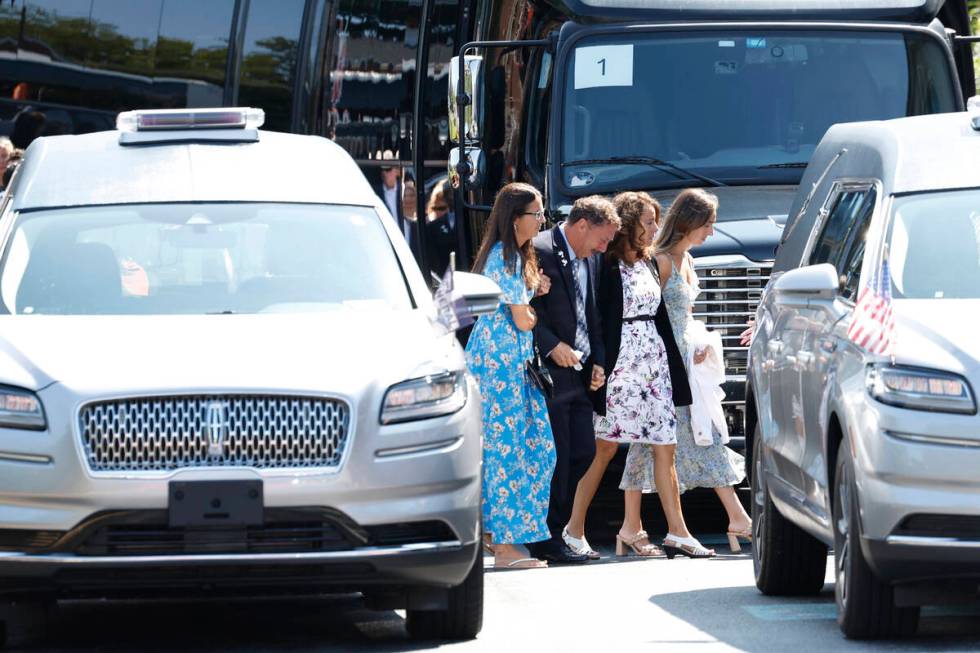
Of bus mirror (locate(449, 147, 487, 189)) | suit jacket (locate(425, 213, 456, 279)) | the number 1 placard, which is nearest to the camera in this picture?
the number 1 placard

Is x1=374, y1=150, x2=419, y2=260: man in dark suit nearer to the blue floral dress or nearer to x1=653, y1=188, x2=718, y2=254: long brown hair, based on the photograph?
x1=653, y1=188, x2=718, y2=254: long brown hair

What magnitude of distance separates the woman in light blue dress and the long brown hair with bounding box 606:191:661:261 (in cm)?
23

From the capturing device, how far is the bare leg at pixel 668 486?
490 inches

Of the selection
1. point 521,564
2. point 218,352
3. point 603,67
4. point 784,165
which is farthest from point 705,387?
point 218,352

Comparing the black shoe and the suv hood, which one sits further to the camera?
the black shoe

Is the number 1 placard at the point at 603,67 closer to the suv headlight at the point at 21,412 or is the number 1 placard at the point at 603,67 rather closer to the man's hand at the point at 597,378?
the man's hand at the point at 597,378

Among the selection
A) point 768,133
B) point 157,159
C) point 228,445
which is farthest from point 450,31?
point 228,445

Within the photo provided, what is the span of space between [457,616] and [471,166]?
6237mm

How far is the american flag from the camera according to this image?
8125mm

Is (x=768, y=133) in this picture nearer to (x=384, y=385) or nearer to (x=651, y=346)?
(x=651, y=346)

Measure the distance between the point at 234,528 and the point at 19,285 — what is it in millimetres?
1748

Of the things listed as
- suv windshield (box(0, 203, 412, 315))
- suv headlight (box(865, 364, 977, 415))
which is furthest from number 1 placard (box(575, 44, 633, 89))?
suv headlight (box(865, 364, 977, 415))

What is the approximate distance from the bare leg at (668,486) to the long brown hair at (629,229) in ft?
3.37

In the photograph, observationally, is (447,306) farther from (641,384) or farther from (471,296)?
(641,384)
